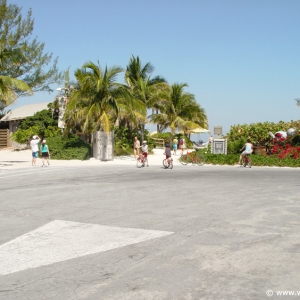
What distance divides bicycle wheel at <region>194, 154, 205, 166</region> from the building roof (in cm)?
2109

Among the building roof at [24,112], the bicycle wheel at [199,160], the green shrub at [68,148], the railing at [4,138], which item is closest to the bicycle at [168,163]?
the bicycle wheel at [199,160]

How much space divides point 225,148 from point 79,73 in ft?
36.6

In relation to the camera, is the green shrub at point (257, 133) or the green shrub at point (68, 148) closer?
the green shrub at point (68, 148)

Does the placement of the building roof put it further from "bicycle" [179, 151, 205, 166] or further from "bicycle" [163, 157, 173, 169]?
"bicycle" [163, 157, 173, 169]

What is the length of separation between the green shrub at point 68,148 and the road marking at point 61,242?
66.5 ft

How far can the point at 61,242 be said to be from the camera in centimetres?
685

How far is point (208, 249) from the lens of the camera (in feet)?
20.8

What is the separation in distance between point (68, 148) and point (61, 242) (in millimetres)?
22392

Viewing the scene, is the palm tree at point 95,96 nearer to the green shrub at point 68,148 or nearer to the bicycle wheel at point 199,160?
the green shrub at point 68,148

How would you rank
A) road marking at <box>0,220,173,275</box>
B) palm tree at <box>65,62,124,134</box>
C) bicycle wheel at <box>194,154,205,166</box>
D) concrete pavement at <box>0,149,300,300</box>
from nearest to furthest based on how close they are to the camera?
concrete pavement at <box>0,149,300,300</box> → road marking at <box>0,220,173,275</box> → bicycle wheel at <box>194,154,205,166</box> → palm tree at <box>65,62,124,134</box>

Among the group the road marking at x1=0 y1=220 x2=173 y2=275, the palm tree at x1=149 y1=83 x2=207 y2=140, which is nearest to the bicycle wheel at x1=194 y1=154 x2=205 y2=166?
the palm tree at x1=149 y1=83 x2=207 y2=140

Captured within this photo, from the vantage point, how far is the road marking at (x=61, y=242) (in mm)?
5879

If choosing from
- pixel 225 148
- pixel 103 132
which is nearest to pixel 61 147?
pixel 103 132

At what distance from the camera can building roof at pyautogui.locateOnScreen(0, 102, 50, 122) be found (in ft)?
137
